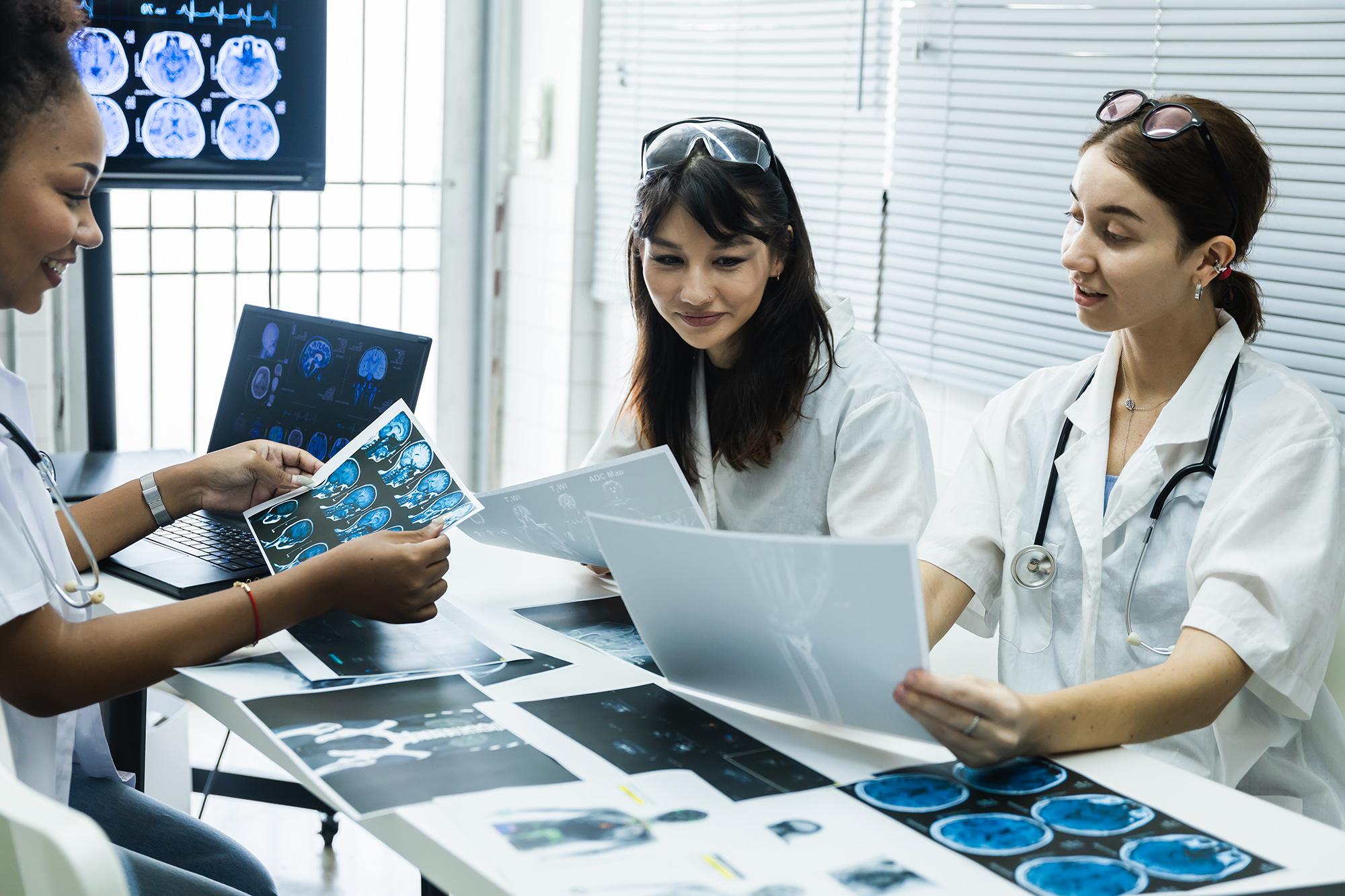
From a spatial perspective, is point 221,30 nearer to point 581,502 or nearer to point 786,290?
point 786,290

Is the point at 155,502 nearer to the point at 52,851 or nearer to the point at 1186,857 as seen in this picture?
the point at 52,851

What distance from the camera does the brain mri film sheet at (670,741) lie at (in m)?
1.27

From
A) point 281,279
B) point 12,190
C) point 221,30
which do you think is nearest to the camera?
point 12,190

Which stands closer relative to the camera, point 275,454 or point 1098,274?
point 1098,274

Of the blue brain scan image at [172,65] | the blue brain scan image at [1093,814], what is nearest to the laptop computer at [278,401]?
the blue brain scan image at [172,65]

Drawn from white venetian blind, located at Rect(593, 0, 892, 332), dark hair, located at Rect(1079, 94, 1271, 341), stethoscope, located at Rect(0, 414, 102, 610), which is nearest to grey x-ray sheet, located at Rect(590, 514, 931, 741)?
stethoscope, located at Rect(0, 414, 102, 610)

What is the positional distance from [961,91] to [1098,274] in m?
1.40

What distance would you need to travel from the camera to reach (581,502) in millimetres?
1749

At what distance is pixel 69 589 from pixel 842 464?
1.07m

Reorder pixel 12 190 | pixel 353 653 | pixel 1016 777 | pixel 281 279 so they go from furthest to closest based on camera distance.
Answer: pixel 281 279, pixel 353 653, pixel 12 190, pixel 1016 777

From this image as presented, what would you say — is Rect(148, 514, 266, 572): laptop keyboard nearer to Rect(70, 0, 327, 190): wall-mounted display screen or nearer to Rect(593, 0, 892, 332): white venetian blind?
Rect(70, 0, 327, 190): wall-mounted display screen

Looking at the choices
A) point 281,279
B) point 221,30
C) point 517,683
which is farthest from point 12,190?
point 281,279

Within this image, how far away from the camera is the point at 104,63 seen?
270cm

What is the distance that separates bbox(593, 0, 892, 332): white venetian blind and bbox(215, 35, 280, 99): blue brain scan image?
3.14 ft
